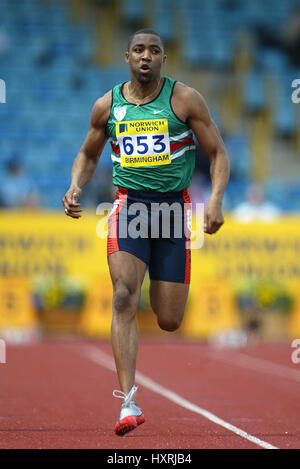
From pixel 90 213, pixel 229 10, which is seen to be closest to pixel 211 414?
pixel 90 213

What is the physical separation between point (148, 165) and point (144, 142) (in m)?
0.15

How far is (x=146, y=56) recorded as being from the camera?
5543 millimetres

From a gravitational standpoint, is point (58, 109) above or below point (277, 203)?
above

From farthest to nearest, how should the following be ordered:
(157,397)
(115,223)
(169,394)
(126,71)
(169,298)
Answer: (126,71), (169,394), (157,397), (169,298), (115,223)

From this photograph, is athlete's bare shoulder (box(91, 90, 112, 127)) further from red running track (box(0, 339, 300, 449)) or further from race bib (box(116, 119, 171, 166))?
red running track (box(0, 339, 300, 449))

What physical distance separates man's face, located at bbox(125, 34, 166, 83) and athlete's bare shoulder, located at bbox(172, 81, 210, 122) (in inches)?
7.7

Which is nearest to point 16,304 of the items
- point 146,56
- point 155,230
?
point 155,230

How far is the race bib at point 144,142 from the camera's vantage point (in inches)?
221

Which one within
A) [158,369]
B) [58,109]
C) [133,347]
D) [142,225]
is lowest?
[158,369]

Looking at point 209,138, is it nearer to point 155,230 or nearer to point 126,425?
point 155,230

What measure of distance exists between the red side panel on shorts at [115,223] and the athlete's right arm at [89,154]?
213 mm

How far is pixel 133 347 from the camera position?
545cm

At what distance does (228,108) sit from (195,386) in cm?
1317

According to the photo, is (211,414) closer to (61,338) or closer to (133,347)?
(133,347)
